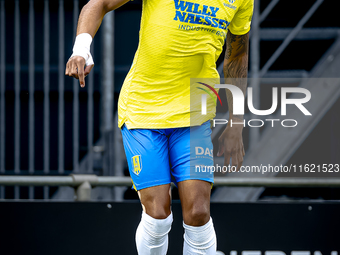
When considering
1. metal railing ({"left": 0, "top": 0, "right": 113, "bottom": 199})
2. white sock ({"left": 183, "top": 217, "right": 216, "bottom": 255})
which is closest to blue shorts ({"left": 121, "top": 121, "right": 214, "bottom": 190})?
white sock ({"left": 183, "top": 217, "right": 216, "bottom": 255})

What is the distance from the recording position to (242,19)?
→ 302cm

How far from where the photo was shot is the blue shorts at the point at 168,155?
273cm

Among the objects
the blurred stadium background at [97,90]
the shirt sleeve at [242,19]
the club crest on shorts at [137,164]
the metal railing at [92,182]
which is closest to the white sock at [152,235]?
the club crest on shorts at [137,164]

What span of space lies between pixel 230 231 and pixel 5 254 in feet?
A: 5.07

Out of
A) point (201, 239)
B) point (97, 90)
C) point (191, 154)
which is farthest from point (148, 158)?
point (97, 90)

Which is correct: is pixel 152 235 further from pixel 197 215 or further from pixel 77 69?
pixel 77 69

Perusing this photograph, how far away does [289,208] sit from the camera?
3494 mm

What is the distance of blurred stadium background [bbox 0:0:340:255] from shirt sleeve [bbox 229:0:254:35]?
5.56 ft

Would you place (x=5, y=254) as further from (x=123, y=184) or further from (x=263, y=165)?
(x=263, y=165)

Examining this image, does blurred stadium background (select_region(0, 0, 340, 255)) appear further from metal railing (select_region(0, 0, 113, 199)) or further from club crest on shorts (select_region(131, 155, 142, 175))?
club crest on shorts (select_region(131, 155, 142, 175))

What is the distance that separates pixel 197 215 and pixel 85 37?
1.07m

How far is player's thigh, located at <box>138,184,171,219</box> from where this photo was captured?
2703mm

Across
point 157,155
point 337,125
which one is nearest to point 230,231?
point 157,155

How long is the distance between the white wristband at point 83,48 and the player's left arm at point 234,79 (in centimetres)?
108
